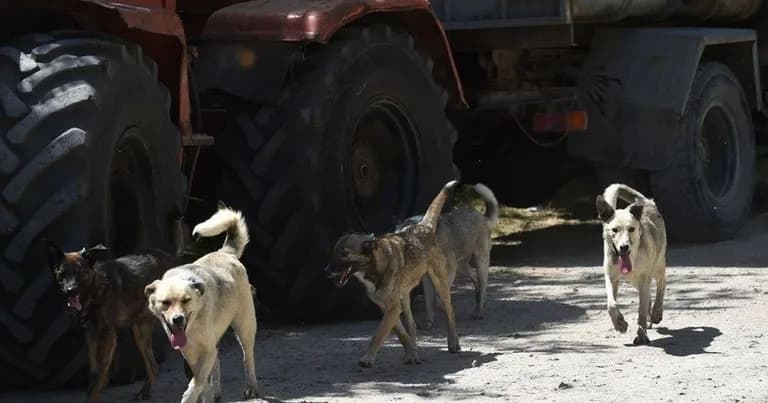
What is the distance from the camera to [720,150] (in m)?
13.5

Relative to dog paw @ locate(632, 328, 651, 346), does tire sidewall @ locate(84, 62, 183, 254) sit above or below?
above

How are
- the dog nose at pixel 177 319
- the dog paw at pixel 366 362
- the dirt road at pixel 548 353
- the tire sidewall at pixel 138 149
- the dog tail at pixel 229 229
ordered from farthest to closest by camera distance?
the dog paw at pixel 366 362
the dog tail at pixel 229 229
the dirt road at pixel 548 353
the tire sidewall at pixel 138 149
the dog nose at pixel 177 319

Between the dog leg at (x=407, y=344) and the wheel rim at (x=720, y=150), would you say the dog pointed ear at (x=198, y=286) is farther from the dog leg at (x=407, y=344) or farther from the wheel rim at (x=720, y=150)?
the wheel rim at (x=720, y=150)

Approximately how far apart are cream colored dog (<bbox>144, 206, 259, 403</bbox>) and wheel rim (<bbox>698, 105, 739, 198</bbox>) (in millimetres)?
6756

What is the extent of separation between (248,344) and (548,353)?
180 cm

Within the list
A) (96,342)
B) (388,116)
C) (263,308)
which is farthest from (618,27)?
(96,342)

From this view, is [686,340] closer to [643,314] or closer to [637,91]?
[643,314]

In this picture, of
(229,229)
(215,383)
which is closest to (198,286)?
(215,383)

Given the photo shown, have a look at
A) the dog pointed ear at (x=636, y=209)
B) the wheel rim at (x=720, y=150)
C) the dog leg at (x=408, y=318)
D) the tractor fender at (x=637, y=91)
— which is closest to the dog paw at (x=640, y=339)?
the dog pointed ear at (x=636, y=209)

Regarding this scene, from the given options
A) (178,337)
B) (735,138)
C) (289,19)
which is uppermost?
(289,19)

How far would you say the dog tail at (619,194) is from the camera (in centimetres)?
950

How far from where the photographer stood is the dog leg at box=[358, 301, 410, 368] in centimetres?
800

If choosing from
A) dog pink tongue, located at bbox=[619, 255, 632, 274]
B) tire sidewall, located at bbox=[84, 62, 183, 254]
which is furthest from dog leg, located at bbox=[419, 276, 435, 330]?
tire sidewall, located at bbox=[84, 62, 183, 254]

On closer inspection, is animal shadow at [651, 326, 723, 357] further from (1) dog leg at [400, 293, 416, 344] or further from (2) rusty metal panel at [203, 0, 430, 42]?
(2) rusty metal panel at [203, 0, 430, 42]
